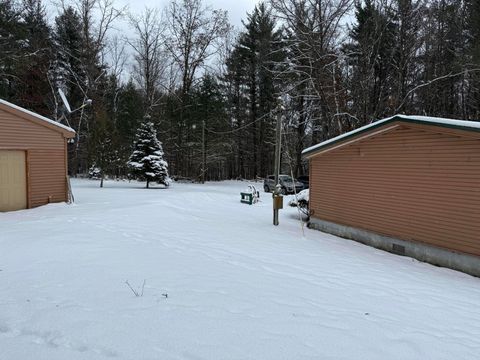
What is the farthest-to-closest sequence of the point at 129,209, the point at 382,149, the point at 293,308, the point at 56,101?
the point at 56,101
the point at 129,209
the point at 382,149
the point at 293,308

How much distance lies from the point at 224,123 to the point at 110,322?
2918 centimetres

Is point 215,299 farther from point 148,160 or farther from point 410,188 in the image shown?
point 148,160

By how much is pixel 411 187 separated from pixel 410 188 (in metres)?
0.04

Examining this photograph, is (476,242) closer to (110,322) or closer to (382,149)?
(382,149)

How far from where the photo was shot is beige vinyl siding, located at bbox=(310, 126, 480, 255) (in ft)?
23.5

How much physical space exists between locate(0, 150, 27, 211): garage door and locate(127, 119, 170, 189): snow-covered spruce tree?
35.2 ft

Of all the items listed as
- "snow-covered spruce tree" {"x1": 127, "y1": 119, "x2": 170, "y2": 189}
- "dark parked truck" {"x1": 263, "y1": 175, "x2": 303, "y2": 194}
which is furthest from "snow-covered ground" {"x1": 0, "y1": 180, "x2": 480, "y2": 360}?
"snow-covered spruce tree" {"x1": 127, "y1": 119, "x2": 170, "y2": 189}

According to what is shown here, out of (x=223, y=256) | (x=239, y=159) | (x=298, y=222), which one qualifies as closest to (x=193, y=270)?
(x=223, y=256)

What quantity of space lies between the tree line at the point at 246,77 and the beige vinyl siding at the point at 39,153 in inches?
370

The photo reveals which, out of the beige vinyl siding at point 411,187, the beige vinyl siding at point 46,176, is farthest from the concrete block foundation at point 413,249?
the beige vinyl siding at point 46,176

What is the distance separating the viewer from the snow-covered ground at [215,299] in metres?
3.16

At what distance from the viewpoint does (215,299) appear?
13.9 feet

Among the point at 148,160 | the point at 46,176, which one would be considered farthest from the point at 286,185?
the point at 46,176

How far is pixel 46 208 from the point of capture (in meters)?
11.8
